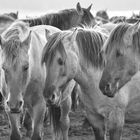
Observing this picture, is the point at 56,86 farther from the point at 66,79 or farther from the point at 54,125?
the point at 54,125

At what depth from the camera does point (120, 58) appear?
5188 millimetres

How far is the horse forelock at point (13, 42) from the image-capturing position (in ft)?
Result: 18.3

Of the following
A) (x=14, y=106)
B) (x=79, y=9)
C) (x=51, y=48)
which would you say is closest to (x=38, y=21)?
(x=79, y=9)

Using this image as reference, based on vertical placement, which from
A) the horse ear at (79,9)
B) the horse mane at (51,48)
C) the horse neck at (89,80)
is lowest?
the horse neck at (89,80)

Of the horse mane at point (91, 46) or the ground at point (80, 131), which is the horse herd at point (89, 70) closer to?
the horse mane at point (91, 46)

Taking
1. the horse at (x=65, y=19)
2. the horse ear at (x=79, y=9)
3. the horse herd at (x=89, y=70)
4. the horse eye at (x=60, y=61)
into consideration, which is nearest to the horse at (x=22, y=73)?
the horse herd at (x=89, y=70)

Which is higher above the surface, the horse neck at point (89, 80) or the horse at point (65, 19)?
the horse at point (65, 19)

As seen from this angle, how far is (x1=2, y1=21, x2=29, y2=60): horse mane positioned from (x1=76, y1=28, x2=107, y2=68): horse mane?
2.29ft

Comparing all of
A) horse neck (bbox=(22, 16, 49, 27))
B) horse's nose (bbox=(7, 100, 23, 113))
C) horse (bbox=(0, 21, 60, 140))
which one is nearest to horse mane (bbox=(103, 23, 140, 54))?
horse (bbox=(0, 21, 60, 140))

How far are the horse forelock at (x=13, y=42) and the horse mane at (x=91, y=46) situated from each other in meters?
0.70

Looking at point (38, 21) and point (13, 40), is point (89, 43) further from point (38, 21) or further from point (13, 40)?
point (38, 21)

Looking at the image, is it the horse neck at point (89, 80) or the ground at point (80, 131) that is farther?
the ground at point (80, 131)

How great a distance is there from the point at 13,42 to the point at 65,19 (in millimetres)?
4490

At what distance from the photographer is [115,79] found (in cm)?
522
